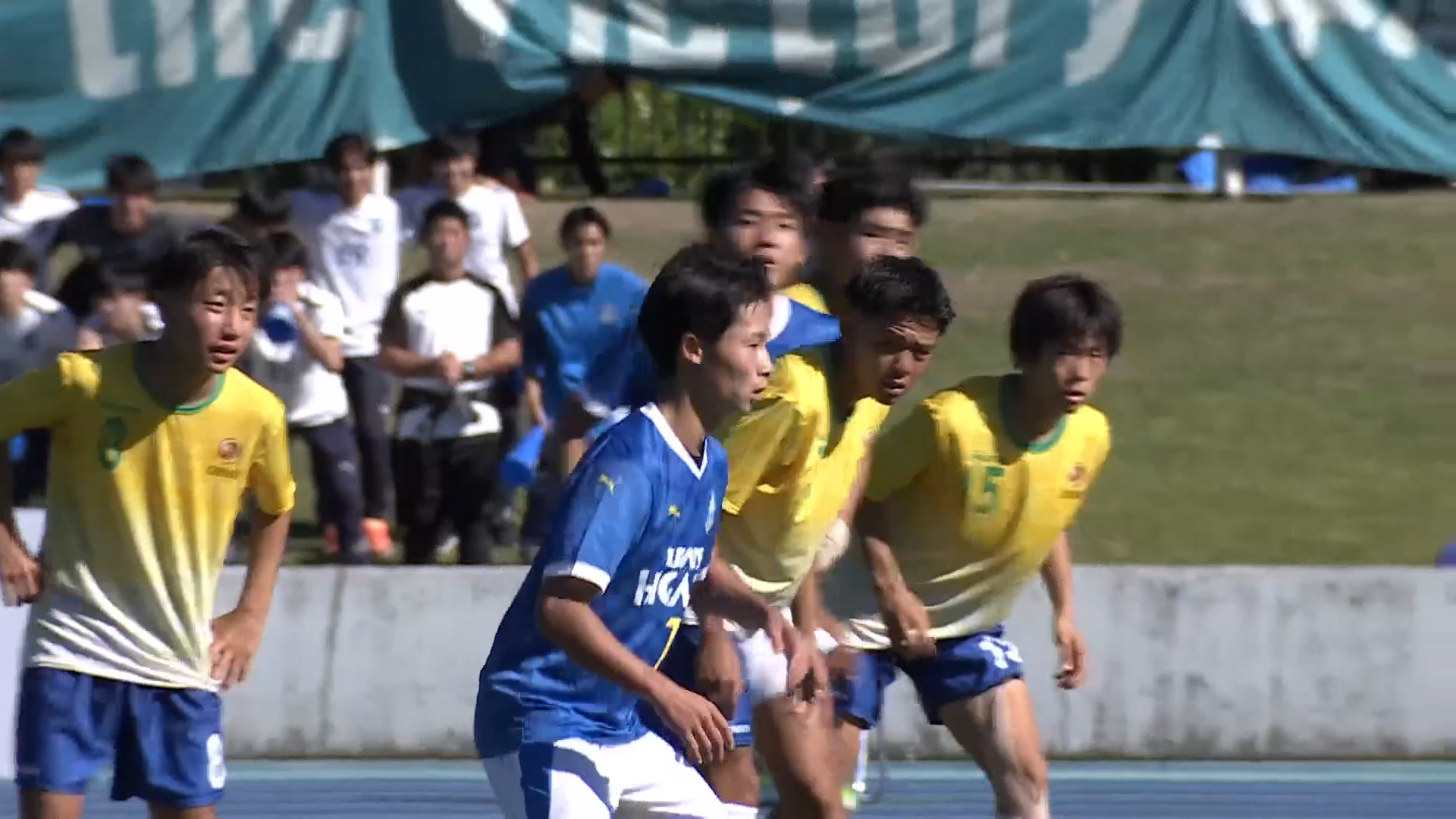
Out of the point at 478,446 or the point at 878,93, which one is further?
the point at 878,93

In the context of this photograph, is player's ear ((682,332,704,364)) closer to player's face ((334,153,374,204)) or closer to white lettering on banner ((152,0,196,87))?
player's face ((334,153,374,204))

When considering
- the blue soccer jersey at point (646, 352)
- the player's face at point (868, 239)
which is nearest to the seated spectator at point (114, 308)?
the blue soccer jersey at point (646, 352)

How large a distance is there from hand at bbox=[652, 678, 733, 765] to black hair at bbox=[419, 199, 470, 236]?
6495 millimetres

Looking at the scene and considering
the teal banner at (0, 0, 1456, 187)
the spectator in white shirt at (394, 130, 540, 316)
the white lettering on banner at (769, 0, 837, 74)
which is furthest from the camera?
the white lettering on banner at (769, 0, 837, 74)

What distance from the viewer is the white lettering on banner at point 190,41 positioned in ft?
46.5

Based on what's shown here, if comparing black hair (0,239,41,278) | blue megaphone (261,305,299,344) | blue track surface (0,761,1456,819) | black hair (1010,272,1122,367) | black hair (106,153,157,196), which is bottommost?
blue track surface (0,761,1456,819)

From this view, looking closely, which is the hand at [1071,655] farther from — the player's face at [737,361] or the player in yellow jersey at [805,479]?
the player's face at [737,361]

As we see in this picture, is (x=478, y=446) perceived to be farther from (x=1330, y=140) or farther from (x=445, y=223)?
(x=1330, y=140)

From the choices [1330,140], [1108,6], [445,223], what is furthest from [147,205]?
[1330,140]

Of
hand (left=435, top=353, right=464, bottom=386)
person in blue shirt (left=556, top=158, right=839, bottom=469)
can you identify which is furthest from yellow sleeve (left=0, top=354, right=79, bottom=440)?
hand (left=435, top=353, right=464, bottom=386)

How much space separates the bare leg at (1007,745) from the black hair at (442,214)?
4.88 meters

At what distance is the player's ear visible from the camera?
4.89 m

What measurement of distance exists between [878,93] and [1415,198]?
4894mm

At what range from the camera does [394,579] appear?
9266 millimetres
